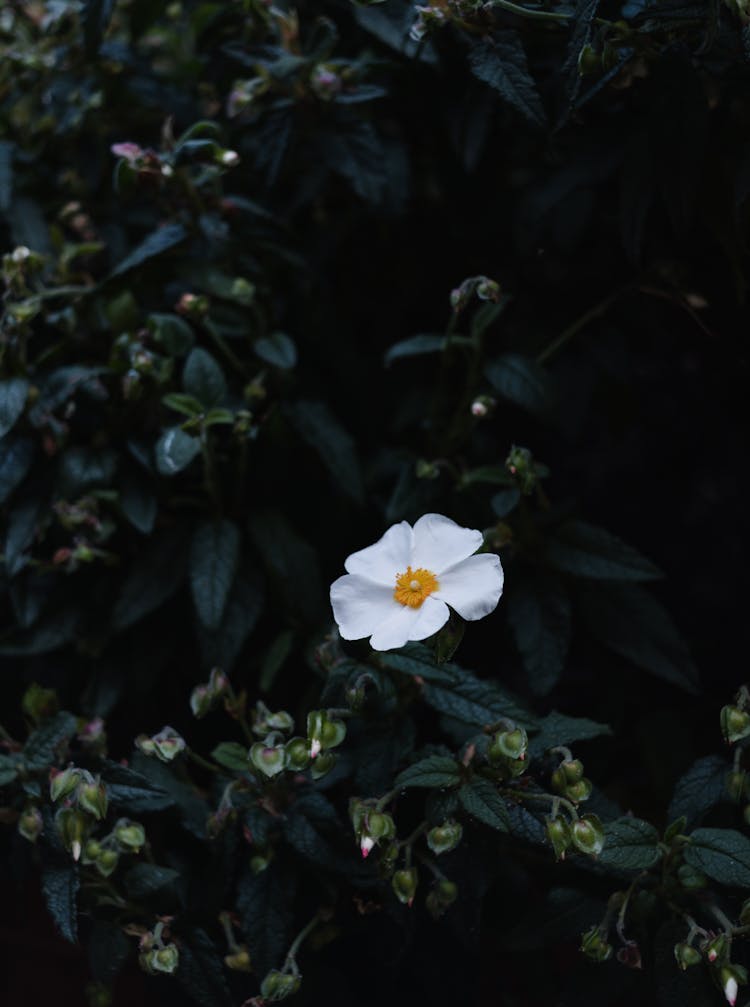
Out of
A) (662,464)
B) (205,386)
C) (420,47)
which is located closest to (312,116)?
(420,47)

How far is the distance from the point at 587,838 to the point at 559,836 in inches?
0.8

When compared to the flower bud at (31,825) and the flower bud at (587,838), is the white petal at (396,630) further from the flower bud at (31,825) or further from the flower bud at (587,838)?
the flower bud at (31,825)

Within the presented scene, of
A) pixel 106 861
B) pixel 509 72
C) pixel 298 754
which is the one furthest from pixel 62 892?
pixel 509 72

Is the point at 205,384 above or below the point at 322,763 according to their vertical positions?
above

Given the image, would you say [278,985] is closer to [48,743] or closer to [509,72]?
[48,743]

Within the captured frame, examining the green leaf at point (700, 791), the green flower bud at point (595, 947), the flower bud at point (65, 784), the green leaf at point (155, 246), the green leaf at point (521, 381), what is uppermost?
the green leaf at point (155, 246)

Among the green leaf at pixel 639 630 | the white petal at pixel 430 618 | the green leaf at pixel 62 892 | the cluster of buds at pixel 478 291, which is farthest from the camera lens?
the green leaf at pixel 639 630

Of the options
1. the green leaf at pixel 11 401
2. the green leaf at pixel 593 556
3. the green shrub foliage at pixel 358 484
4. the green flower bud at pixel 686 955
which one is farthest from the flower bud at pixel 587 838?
the green leaf at pixel 11 401

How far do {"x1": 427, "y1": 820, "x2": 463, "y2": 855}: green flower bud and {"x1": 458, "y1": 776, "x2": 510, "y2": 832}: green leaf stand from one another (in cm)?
2

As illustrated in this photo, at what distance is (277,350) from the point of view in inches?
47.4

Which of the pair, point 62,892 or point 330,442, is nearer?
point 62,892

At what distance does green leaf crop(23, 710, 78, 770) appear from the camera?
1.00m

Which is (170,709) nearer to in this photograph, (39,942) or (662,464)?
(39,942)

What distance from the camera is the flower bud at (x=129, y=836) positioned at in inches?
36.3
